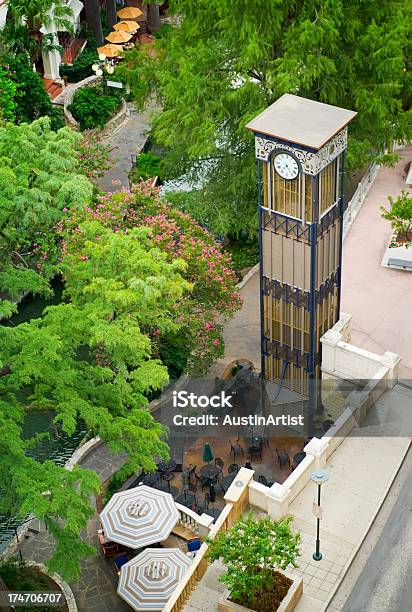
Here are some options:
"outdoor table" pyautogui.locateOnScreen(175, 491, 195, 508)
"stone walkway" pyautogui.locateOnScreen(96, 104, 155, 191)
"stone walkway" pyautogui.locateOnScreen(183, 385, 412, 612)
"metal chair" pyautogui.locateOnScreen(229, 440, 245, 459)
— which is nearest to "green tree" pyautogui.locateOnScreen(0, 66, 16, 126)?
"stone walkway" pyautogui.locateOnScreen(96, 104, 155, 191)

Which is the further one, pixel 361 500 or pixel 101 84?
pixel 101 84

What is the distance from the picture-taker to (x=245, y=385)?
4150 cm

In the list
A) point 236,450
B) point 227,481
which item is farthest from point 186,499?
point 236,450

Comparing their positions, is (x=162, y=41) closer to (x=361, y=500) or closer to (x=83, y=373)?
(x=83, y=373)

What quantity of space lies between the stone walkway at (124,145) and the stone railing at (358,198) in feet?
44.4

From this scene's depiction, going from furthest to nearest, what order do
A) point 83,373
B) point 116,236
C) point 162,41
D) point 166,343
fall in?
point 162,41, point 166,343, point 116,236, point 83,373

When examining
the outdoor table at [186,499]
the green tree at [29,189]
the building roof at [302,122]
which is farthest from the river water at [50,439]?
the building roof at [302,122]

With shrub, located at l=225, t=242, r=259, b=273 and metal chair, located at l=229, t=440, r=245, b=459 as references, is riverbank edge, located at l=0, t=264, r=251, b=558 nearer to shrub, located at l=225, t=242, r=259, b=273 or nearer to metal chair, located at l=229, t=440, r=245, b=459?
shrub, located at l=225, t=242, r=259, b=273

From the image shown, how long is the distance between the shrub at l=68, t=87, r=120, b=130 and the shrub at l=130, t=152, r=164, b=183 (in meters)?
5.15

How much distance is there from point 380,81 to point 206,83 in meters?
7.22

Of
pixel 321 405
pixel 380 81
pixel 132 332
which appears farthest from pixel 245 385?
pixel 380 81

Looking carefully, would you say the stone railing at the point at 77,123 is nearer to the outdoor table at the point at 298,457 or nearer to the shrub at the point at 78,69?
the shrub at the point at 78,69

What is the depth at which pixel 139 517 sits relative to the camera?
3556 centimetres

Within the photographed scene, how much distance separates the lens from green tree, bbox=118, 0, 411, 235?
42375 millimetres
